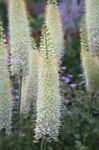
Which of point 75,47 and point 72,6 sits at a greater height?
point 72,6

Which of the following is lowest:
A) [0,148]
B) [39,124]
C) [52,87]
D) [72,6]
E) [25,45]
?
[0,148]

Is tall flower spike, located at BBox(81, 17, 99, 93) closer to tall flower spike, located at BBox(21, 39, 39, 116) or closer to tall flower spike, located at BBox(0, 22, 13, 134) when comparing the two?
tall flower spike, located at BBox(21, 39, 39, 116)

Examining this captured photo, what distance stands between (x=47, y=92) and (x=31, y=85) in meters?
0.70

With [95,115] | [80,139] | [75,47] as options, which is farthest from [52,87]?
[75,47]

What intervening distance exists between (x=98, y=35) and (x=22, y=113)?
0.93 m

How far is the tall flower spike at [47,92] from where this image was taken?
2.91 m

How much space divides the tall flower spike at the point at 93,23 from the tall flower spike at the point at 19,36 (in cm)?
43

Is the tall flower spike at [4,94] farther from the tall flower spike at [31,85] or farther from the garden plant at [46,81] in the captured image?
the tall flower spike at [31,85]

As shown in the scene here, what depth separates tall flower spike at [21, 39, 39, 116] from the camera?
11.5 feet

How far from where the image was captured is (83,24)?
3736 mm

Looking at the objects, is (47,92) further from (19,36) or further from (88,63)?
(88,63)

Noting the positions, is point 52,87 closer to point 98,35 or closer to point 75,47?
point 98,35

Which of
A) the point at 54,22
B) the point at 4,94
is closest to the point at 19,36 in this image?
the point at 54,22

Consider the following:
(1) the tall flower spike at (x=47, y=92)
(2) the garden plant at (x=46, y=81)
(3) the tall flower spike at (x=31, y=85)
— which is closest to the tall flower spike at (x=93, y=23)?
(2) the garden plant at (x=46, y=81)
